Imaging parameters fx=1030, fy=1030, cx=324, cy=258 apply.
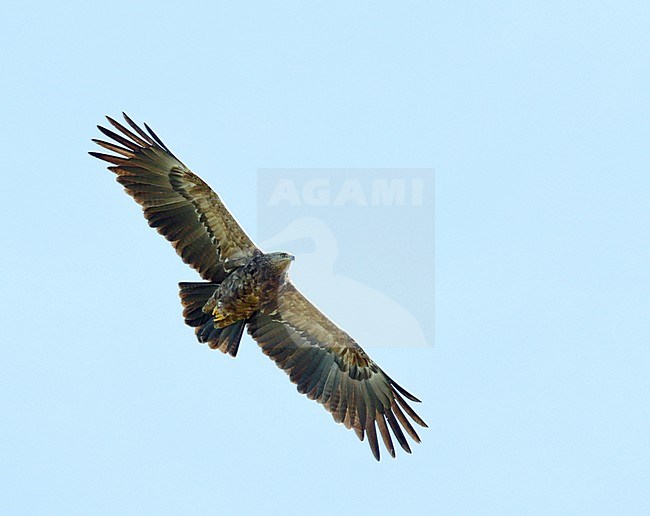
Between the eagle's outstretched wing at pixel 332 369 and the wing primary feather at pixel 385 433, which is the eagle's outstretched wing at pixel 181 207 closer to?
the eagle's outstretched wing at pixel 332 369

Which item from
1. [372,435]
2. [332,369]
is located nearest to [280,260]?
[332,369]

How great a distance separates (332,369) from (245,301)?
90.6 inches

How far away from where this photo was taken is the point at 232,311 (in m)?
18.7

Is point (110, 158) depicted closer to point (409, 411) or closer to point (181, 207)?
point (181, 207)

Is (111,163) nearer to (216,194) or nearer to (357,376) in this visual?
(216,194)

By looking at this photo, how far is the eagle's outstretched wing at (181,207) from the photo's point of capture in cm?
1877

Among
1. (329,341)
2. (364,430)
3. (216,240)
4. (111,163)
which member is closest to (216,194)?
(216,240)

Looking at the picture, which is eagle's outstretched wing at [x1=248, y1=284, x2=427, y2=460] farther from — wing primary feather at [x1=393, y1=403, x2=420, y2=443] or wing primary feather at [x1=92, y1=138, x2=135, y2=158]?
wing primary feather at [x1=92, y1=138, x2=135, y2=158]

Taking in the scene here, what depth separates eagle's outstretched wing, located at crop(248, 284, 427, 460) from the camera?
19328 mm

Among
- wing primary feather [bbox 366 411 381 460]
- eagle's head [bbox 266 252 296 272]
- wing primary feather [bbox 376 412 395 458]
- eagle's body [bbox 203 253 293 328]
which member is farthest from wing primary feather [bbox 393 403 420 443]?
eagle's head [bbox 266 252 296 272]

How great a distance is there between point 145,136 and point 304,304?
14.1ft

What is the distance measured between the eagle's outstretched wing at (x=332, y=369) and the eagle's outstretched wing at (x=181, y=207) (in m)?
1.37

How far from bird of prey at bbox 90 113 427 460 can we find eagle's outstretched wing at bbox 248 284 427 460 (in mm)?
19

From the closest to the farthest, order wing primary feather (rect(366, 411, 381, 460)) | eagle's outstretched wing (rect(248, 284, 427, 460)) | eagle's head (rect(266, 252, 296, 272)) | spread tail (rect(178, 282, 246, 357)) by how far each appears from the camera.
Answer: eagle's head (rect(266, 252, 296, 272)) → spread tail (rect(178, 282, 246, 357)) → wing primary feather (rect(366, 411, 381, 460)) → eagle's outstretched wing (rect(248, 284, 427, 460))
